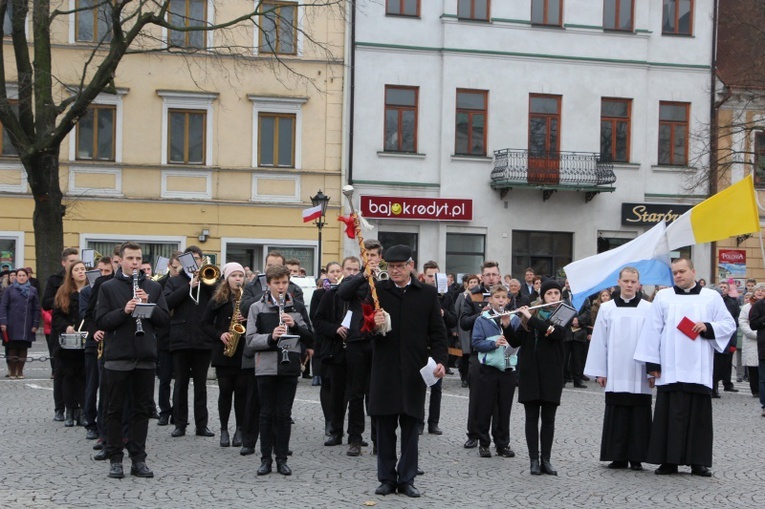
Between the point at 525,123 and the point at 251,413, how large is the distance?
22534mm

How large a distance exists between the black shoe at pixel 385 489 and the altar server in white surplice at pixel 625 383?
2.69 metres

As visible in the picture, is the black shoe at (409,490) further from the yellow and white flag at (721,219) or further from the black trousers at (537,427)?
the yellow and white flag at (721,219)

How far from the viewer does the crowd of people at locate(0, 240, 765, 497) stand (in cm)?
983

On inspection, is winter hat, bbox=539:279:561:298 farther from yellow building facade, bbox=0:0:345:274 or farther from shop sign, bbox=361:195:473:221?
shop sign, bbox=361:195:473:221

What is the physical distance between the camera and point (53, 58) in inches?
1199

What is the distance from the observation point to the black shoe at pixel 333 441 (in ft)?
41.0

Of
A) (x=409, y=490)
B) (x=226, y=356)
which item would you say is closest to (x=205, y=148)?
(x=226, y=356)

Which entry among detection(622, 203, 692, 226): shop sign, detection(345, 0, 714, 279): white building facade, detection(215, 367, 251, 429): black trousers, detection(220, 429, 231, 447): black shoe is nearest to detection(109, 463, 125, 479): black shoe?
detection(220, 429, 231, 447): black shoe

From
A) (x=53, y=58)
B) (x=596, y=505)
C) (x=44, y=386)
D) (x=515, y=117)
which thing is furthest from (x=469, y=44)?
(x=596, y=505)

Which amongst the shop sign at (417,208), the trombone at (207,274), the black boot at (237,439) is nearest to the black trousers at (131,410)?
the black boot at (237,439)

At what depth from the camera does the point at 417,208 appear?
3183cm

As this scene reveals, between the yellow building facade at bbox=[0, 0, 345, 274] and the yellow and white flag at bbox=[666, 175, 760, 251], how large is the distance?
1807 cm

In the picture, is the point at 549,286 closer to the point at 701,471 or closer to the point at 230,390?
the point at 701,471

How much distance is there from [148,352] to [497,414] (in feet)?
12.6
